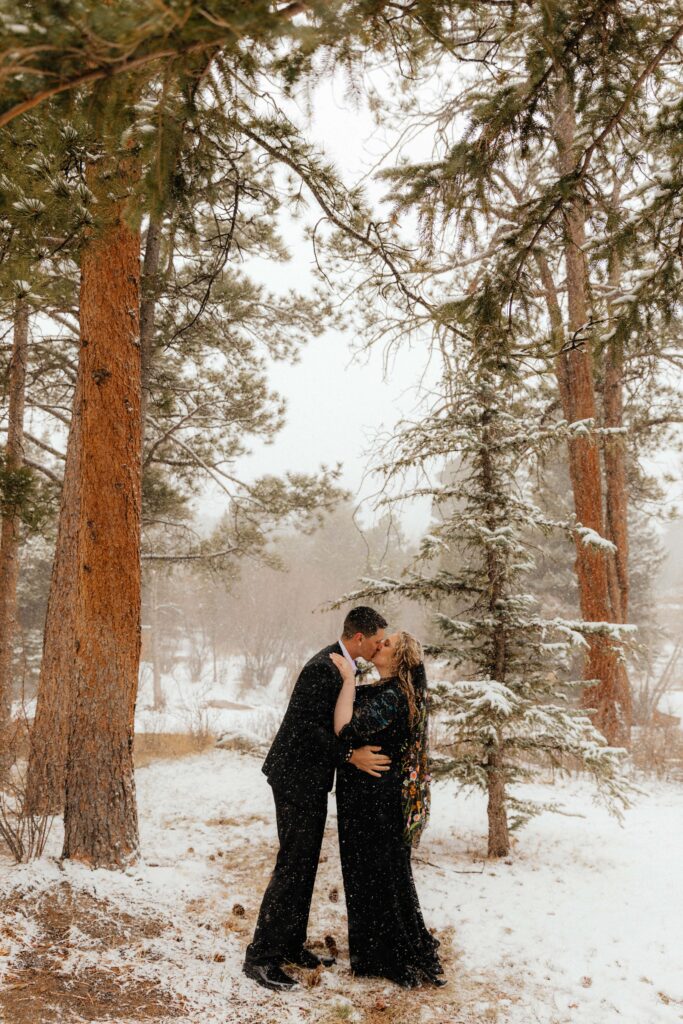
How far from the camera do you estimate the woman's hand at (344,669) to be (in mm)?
3436

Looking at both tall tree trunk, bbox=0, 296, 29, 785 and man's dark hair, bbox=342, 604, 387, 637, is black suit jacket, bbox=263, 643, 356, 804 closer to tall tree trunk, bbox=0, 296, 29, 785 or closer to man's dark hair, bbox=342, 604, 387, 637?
man's dark hair, bbox=342, 604, 387, 637

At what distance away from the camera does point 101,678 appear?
4246 millimetres

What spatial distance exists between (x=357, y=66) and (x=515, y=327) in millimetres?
2121

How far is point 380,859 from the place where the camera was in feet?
11.1

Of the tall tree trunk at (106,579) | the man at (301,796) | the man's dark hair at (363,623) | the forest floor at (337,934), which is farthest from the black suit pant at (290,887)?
the tall tree trunk at (106,579)

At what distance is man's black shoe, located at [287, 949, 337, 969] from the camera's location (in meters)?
3.32

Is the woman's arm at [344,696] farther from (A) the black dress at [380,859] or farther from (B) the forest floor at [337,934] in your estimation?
(B) the forest floor at [337,934]

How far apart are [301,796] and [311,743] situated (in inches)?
11.3

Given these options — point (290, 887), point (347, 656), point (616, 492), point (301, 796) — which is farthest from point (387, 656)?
point (616, 492)

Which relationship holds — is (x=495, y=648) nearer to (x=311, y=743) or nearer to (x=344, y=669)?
(x=344, y=669)

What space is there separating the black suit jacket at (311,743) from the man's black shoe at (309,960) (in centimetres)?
84

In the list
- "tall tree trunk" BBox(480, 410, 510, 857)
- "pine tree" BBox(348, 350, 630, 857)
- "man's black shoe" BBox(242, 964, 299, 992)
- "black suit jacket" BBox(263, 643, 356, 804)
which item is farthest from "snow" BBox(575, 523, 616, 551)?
"man's black shoe" BBox(242, 964, 299, 992)

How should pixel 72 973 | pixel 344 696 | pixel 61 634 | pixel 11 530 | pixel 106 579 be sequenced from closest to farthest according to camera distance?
pixel 72 973
pixel 344 696
pixel 106 579
pixel 61 634
pixel 11 530

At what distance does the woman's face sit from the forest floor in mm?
1601
